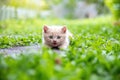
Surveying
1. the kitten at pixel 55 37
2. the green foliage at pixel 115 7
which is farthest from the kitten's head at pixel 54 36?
the green foliage at pixel 115 7

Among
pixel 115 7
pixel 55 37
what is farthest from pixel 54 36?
pixel 115 7

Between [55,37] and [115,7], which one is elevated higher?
[55,37]

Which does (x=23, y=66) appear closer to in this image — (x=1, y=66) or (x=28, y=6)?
(x=1, y=66)

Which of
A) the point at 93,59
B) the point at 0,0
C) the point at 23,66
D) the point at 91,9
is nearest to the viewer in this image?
the point at 23,66

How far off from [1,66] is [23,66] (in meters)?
0.26

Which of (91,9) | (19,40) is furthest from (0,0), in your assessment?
(91,9)

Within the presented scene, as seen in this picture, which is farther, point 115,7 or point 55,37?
point 115,7

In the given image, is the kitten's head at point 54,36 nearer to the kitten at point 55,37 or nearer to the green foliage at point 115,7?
the kitten at point 55,37

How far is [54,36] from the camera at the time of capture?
780 cm

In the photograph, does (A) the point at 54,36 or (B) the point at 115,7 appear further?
(B) the point at 115,7

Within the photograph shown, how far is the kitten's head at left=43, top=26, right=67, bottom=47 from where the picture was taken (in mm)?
7770

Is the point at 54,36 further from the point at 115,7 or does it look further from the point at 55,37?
the point at 115,7

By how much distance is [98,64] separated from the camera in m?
Answer: 5.18

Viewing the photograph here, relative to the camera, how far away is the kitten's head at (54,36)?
25.5 feet
